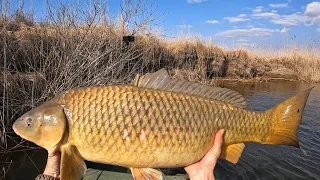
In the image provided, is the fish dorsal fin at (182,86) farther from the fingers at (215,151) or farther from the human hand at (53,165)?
the human hand at (53,165)

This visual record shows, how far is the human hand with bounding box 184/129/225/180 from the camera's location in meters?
1.68

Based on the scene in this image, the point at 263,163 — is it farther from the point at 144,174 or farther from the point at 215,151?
the point at 144,174

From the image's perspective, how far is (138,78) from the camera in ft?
5.47

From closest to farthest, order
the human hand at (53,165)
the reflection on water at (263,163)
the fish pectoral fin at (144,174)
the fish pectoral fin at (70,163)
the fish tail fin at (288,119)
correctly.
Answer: the fish pectoral fin at (70,163), the fish pectoral fin at (144,174), the fish tail fin at (288,119), the human hand at (53,165), the reflection on water at (263,163)

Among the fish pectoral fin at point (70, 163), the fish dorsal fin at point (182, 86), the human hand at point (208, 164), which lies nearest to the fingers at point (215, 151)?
the human hand at point (208, 164)

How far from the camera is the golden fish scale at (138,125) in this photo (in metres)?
1.48

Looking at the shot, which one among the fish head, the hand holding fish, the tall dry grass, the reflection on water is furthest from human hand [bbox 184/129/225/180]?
the tall dry grass

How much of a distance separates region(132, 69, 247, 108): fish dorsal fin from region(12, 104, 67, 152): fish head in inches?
15.9

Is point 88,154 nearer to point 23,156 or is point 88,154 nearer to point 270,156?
point 23,156

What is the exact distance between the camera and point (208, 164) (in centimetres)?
176

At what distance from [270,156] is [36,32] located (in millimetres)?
5769

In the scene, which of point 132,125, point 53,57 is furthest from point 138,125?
point 53,57

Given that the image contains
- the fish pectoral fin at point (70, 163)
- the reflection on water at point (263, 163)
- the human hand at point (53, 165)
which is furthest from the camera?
the reflection on water at point (263, 163)

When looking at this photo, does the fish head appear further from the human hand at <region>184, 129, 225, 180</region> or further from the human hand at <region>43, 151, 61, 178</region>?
the human hand at <region>184, 129, 225, 180</region>
